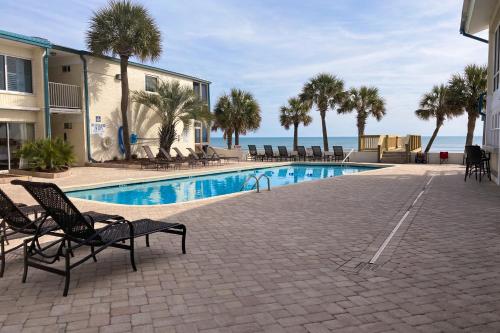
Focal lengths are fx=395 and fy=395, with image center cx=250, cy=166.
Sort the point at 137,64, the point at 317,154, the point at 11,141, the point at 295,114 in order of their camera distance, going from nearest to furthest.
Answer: the point at 11,141 < the point at 137,64 < the point at 317,154 < the point at 295,114

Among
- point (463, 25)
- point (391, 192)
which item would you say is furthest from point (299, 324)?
point (463, 25)

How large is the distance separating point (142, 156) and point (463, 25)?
1569cm

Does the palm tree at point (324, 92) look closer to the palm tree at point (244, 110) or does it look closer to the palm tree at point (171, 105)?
the palm tree at point (244, 110)

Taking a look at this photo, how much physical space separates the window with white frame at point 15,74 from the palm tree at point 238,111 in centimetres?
1318

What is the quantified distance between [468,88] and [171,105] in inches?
616

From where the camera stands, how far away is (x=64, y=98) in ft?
56.1

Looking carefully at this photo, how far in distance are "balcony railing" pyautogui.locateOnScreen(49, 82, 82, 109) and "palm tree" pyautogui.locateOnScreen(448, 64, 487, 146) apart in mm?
18967

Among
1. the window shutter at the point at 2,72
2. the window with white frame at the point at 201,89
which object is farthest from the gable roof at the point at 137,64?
the window shutter at the point at 2,72

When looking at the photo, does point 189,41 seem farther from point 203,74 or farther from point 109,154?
point 109,154

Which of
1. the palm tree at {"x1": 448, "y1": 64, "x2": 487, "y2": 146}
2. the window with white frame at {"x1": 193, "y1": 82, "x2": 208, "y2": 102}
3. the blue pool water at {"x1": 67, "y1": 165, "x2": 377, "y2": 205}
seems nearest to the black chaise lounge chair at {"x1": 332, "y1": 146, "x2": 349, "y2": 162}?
the blue pool water at {"x1": 67, "y1": 165, "x2": 377, "y2": 205}

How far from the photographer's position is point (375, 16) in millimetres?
14688

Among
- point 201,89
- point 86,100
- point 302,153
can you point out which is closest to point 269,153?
point 302,153

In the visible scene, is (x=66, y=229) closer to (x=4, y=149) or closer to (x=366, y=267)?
(x=366, y=267)

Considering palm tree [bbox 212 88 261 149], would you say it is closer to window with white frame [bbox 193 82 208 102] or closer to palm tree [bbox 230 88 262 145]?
palm tree [bbox 230 88 262 145]
